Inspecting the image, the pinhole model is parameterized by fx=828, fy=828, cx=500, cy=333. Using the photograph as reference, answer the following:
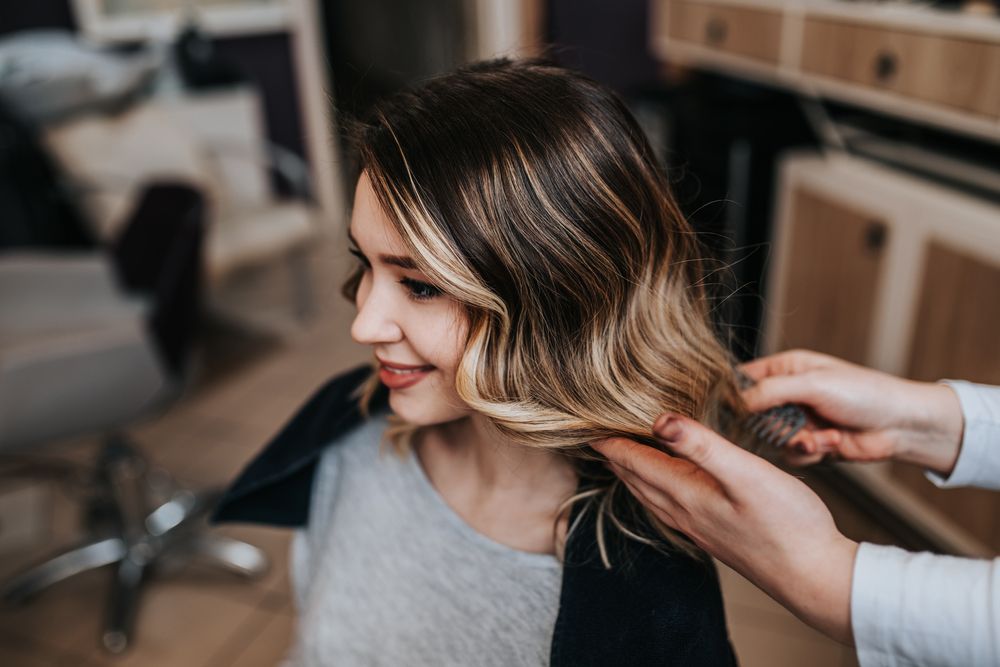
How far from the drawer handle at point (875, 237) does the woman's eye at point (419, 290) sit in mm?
1442

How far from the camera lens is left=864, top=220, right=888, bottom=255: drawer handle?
6.19ft

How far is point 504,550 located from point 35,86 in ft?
8.49

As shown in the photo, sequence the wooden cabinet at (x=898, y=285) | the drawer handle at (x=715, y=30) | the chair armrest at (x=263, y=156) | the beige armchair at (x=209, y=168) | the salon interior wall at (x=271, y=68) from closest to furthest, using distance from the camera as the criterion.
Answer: the wooden cabinet at (x=898, y=285) < the drawer handle at (x=715, y=30) < the beige armchair at (x=209, y=168) < the chair armrest at (x=263, y=156) < the salon interior wall at (x=271, y=68)

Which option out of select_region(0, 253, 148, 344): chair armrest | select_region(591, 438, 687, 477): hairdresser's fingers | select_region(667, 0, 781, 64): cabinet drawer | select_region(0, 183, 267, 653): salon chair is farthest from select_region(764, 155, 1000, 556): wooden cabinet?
select_region(0, 253, 148, 344): chair armrest

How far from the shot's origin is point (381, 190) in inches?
30.0

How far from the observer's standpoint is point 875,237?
75.2 inches

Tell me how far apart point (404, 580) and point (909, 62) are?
1460mm

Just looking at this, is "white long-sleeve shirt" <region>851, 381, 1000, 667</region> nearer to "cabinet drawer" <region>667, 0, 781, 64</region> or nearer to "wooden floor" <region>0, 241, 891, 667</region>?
"wooden floor" <region>0, 241, 891, 667</region>

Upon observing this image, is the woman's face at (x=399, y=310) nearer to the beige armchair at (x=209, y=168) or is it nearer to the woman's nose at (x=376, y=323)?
the woman's nose at (x=376, y=323)

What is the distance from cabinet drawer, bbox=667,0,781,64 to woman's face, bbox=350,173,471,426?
166cm

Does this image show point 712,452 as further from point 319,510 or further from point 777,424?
point 319,510

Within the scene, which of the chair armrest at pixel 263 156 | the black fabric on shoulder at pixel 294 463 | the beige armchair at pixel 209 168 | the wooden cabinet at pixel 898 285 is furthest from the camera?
the chair armrest at pixel 263 156

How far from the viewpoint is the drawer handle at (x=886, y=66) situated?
1738 mm

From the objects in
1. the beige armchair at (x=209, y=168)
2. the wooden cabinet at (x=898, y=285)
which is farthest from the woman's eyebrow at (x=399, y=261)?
the beige armchair at (x=209, y=168)
